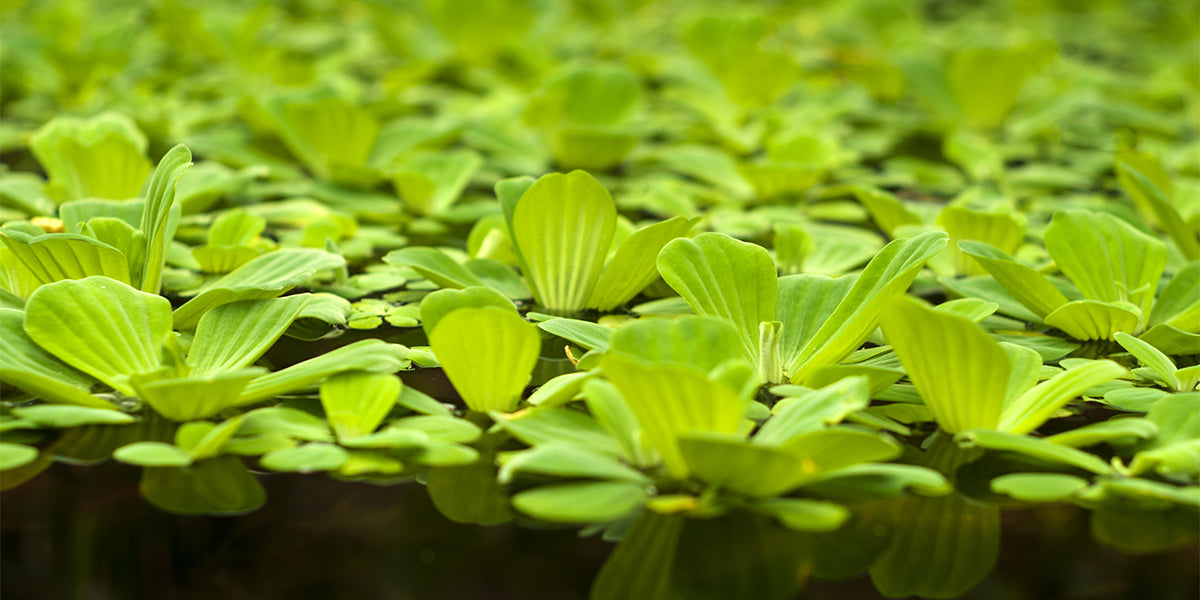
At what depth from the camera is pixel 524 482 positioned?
0.86 metres

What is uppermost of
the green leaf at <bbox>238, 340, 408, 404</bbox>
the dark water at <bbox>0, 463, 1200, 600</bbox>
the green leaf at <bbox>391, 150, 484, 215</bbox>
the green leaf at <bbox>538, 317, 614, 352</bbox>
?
the green leaf at <bbox>391, 150, 484, 215</bbox>

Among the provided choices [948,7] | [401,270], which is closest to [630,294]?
[401,270]

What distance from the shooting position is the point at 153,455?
0.81 meters

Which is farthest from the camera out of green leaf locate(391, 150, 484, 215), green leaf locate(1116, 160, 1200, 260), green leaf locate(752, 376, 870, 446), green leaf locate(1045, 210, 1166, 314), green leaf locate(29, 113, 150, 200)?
green leaf locate(391, 150, 484, 215)

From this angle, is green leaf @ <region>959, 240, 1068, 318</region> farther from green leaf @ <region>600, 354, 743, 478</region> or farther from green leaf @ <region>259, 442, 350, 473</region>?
green leaf @ <region>259, 442, 350, 473</region>

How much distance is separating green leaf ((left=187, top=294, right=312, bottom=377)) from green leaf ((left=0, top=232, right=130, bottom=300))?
138 millimetres

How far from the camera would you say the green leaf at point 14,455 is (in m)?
0.82

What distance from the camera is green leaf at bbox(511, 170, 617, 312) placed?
4.01ft

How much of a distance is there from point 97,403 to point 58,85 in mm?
1947

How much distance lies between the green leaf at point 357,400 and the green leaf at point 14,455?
238 mm

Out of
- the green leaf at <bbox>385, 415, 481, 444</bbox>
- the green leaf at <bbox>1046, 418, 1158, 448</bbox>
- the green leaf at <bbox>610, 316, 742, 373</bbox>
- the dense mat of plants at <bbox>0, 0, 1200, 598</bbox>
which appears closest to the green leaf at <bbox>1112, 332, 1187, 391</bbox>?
the dense mat of plants at <bbox>0, 0, 1200, 598</bbox>

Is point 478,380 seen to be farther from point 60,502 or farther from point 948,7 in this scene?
point 948,7

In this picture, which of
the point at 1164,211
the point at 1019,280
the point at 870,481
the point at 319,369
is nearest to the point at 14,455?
the point at 319,369

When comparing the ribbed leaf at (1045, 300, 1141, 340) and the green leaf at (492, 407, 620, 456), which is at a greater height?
the ribbed leaf at (1045, 300, 1141, 340)
